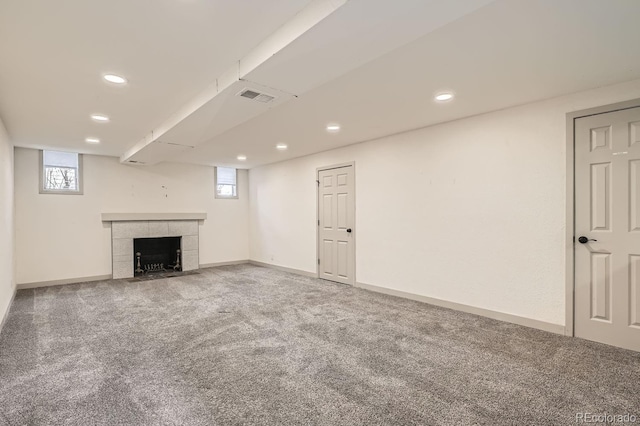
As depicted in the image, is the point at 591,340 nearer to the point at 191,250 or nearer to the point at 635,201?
the point at 635,201

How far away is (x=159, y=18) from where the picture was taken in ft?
6.35

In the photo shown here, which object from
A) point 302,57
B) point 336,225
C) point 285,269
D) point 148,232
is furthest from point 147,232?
point 302,57

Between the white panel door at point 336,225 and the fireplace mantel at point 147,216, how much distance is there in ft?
10.4

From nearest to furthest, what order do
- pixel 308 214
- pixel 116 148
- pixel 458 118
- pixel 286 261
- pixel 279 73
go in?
pixel 279 73
pixel 458 118
pixel 116 148
pixel 308 214
pixel 286 261

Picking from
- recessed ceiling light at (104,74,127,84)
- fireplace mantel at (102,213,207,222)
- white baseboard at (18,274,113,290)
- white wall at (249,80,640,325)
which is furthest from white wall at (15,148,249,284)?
recessed ceiling light at (104,74,127,84)

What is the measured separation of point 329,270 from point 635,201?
4.29 m

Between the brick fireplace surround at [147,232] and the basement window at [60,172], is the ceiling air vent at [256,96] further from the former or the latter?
the basement window at [60,172]

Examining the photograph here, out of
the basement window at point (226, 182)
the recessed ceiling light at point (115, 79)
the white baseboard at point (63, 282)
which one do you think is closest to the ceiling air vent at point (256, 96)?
the recessed ceiling light at point (115, 79)

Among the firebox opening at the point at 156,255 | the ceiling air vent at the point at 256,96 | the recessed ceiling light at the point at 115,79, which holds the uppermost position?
the recessed ceiling light at the point at 115,79

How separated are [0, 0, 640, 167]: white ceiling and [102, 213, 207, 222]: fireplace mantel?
8.51 feet

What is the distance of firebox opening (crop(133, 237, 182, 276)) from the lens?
22.5ft

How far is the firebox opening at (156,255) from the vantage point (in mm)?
6848

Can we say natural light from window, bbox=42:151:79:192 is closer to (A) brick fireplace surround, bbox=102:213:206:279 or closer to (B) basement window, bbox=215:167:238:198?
(A) brick fireplace surround, bbox=102:213:206:279

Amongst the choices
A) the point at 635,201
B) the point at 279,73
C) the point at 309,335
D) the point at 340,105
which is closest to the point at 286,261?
the point at 309,335
